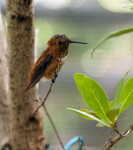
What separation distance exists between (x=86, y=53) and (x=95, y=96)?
4.61 feet

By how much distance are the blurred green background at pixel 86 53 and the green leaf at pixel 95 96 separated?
1351 mm

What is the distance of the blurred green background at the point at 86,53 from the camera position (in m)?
1.71

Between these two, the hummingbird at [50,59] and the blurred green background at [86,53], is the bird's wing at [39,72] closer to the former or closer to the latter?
the hummingbird at [50,59]

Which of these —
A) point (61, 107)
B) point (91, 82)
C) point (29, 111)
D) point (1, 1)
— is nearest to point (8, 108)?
point (29, 111)

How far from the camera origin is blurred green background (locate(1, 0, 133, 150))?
1715 mm

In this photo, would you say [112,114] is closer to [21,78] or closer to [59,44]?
[59,44]

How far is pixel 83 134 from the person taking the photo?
1.85m

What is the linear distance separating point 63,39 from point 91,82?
0.23 metres

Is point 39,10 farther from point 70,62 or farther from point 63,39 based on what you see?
point 63,39

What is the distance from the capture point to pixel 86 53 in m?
1.73

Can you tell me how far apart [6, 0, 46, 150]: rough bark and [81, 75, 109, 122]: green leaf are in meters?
0.34

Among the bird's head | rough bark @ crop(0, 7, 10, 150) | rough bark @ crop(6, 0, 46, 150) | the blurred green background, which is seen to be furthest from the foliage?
the blurred green background

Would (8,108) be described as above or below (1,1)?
below

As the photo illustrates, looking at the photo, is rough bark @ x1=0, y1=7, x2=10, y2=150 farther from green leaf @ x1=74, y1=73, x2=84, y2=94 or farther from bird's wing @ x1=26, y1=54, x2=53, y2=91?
green leaf @ x1=74, y1=73, x2=84, y2=94
